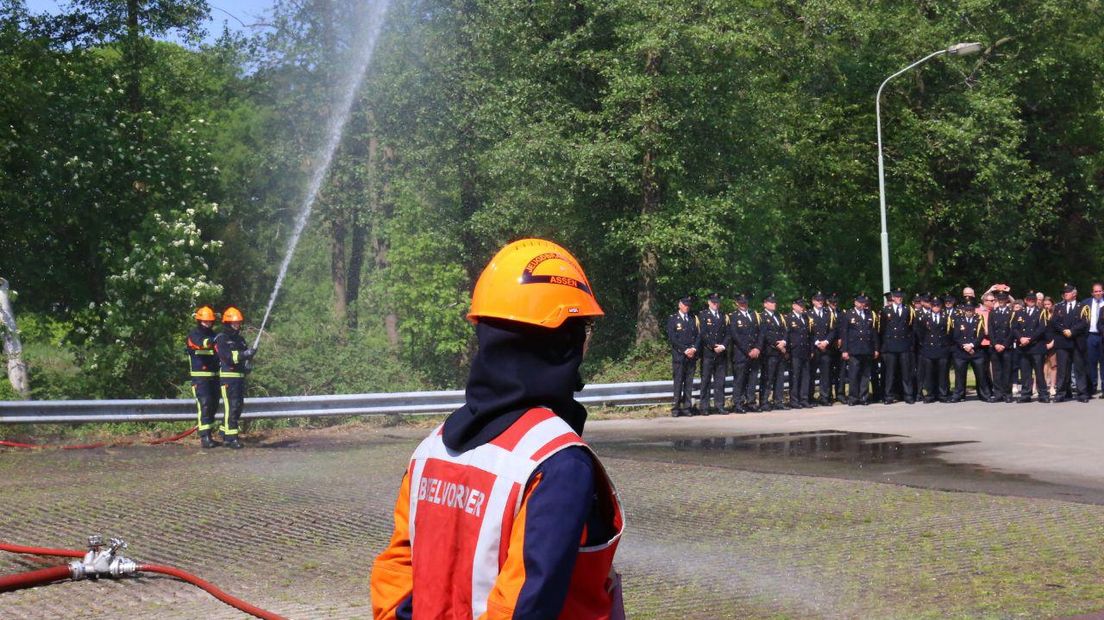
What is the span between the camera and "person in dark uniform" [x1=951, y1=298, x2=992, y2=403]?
74.2ft

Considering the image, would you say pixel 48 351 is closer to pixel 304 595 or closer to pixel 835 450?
pixel 835 450

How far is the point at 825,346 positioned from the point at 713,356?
89.2 inches

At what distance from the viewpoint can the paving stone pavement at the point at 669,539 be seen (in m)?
7.59

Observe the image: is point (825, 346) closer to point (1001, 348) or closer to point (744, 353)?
point (744, 353)

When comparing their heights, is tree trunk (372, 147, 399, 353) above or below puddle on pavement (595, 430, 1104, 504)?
above

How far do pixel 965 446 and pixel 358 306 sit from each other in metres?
21.5

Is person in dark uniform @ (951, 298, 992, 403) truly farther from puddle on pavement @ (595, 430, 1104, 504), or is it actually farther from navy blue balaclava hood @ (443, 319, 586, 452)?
navy blue balaclava hood @ (443, 319, 586, 452)

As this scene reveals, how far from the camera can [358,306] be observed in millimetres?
34812

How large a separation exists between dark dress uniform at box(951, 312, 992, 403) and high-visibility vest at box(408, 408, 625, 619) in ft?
68.6

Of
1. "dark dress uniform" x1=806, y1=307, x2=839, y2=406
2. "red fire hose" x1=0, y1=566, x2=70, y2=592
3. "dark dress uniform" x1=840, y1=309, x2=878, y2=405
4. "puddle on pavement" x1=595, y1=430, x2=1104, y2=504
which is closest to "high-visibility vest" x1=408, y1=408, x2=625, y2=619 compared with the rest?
"red fire hose" x1=0, y1=566, x2=70, y2=592

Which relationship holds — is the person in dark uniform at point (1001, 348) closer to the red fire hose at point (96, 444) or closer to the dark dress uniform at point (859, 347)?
the dark dress uniform at point (859, 347)

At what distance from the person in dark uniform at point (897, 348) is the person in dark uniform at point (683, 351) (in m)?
3.59

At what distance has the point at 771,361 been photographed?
75.1 ft

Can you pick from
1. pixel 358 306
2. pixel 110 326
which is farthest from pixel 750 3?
pixel 110 326
